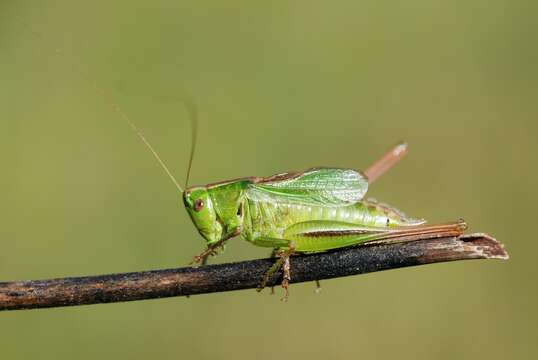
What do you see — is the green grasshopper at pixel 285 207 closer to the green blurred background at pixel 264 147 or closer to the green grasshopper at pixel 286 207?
the green grasshopper at pixel 286 207

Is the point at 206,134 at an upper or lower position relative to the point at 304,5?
lower

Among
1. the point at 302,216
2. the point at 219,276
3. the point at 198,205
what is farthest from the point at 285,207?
the point at 219,276

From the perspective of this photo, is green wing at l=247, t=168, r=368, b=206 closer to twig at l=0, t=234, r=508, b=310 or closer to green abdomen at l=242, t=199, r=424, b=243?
green abdomen at l=242, t=199, r=424, b=243

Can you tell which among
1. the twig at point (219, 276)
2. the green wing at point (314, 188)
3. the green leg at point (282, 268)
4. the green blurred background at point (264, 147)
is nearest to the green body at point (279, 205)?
the green wing at point (314, 188)

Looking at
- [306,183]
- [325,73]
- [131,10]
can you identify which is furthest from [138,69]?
[306,183]

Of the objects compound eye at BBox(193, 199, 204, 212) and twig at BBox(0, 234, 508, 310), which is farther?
compound eye at BBox(193, 199, 204, 212)

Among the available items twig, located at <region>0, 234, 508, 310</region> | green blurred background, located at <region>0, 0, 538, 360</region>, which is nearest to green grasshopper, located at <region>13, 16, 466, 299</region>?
twig, located at <region>0, 234, 508, 310</region>

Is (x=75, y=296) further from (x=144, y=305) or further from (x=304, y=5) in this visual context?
(x=304, y=5)
